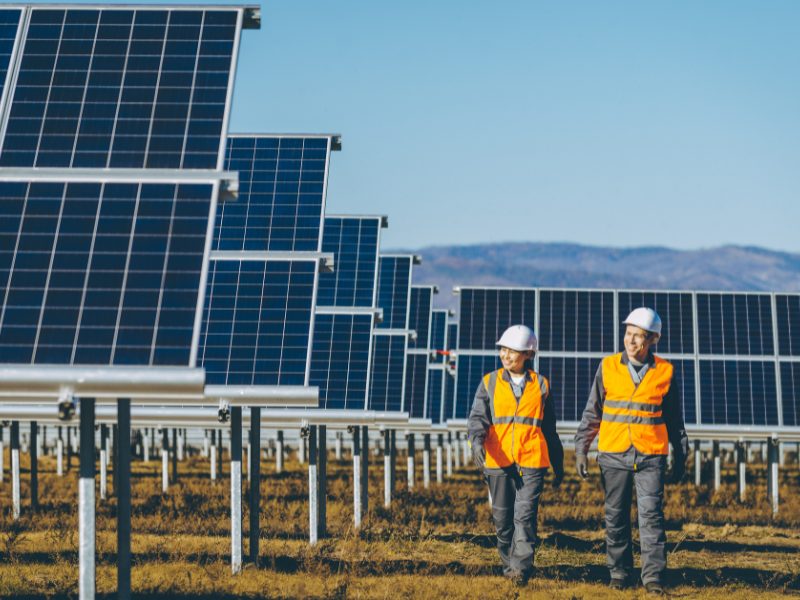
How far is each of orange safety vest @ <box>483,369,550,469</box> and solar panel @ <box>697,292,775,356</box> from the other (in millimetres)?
18568

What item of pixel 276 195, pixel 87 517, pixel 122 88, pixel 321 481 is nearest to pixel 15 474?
pixel 321 481

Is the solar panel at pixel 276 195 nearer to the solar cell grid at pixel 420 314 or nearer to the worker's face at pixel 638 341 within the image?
the worker's face at pixel 638 341

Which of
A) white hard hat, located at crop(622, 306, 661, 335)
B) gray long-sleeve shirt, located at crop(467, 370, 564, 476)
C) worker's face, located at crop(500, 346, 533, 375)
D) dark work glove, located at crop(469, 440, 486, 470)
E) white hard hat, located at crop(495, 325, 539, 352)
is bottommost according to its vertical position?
dark work glove, located at crop(469, 440, 486, 470)

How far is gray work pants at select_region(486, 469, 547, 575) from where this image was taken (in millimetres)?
16438

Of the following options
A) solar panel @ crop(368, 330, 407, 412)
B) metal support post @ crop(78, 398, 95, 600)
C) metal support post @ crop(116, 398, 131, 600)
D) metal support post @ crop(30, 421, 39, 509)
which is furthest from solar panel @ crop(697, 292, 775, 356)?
metal support post @ crop(78, 398, 95, 600)

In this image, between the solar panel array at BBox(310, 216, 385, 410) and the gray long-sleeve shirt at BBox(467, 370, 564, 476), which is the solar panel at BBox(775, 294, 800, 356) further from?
the gray long-sleeve shirt at BBox(467, 370, 564, 476)

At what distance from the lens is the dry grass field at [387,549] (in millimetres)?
16109

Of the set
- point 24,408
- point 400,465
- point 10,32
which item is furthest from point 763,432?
point 400,465

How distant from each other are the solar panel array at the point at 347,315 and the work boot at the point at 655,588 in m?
9.61

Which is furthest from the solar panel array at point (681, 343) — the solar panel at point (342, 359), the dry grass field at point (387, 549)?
the solar panel at point (342, 359)

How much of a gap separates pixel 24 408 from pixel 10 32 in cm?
625

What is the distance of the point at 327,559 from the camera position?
62.6ft

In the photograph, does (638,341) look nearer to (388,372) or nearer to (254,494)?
(254,494)

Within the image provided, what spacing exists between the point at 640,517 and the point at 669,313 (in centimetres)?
2068
